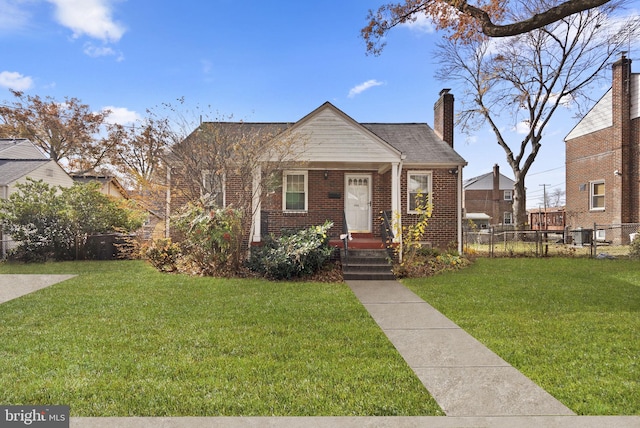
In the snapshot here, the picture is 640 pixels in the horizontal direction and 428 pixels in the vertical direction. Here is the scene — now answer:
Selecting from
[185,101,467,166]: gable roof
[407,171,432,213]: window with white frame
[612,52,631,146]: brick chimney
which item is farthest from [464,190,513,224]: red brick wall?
[185,101,467,166]: gable roof

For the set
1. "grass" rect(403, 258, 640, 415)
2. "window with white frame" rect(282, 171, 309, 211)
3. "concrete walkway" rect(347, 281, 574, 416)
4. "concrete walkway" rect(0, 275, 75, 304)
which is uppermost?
"window with white frame" rect(282, 171, 309, 211)

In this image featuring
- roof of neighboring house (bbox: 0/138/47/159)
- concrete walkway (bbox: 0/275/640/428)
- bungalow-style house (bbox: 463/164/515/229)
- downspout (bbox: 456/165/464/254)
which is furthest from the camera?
bungalow-style house (bbox: 463/164/515/229)

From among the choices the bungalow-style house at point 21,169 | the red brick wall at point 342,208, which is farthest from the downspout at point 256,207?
the bungalow-style house at point 21,169

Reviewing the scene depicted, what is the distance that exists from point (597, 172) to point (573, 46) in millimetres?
7040

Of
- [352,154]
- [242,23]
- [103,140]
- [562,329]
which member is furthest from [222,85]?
[103,140]

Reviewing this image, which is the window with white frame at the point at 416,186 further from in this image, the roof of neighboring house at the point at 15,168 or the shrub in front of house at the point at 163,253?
the roof of neighboring house at the point at 15,168

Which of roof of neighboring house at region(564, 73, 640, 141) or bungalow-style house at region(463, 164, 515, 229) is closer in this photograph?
roof of neighboring house at region(564, 73, 640, 141)

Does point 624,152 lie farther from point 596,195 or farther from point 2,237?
point 2,237

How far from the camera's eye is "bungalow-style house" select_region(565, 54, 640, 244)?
18844mm

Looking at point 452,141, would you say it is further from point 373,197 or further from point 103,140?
point 103,140

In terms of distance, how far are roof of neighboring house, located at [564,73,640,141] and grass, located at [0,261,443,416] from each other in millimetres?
20472

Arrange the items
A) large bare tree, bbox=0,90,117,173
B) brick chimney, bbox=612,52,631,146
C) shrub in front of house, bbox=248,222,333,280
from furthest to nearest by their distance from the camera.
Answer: large bare tree, bbox=0,90,117,173, brick chimney, bbox=612,52,631,146, shrub in front of house, bbox=248,222,333,280

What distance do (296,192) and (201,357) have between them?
9624mm

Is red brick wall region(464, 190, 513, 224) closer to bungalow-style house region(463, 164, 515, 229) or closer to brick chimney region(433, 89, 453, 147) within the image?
bungalow-style house region(463, 164, 515, 229)
